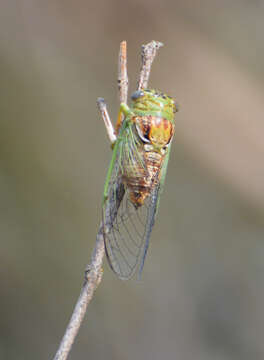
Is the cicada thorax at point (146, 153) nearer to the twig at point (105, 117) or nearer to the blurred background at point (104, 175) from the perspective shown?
the twig at point (105, 117)

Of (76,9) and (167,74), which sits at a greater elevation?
(76,9)

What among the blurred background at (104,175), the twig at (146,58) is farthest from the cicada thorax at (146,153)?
the blurred background at (104,175)

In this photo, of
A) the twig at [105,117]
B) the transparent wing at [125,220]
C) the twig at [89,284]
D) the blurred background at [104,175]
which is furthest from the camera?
the blurred background at [104,175]

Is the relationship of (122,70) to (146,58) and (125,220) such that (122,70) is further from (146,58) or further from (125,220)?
(125,220)

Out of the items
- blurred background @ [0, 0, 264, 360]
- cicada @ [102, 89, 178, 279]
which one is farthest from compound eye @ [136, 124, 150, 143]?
blurred background @ [0, 0, 264, 360]

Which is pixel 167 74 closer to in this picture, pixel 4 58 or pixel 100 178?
pixel 100 178

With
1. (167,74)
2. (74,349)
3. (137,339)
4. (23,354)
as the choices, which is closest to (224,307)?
(137,339)

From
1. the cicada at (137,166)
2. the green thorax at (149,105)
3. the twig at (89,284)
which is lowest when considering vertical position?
the twig at (89,284)

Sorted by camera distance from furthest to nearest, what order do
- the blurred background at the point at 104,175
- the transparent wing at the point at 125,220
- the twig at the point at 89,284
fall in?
the blurred background at the point at 104,175 < the transparent wing at the point at 125,220 < the twig at the point at 89,284
